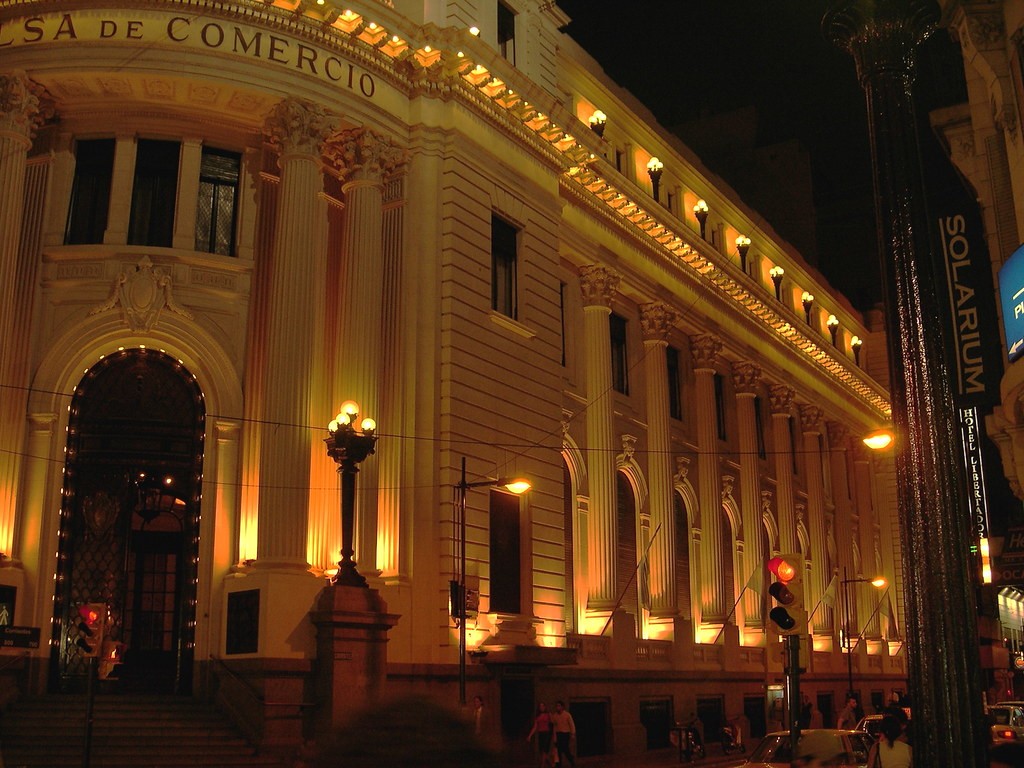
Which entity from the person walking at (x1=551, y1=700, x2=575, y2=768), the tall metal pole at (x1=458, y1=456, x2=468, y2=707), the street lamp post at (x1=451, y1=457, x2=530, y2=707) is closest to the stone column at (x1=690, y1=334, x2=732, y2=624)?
the person walking at (x1=551, y1=700, x2=575, y2=768)

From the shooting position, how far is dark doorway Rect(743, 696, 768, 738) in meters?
40.9

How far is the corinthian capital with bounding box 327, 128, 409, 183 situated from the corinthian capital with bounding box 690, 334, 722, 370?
19856mm

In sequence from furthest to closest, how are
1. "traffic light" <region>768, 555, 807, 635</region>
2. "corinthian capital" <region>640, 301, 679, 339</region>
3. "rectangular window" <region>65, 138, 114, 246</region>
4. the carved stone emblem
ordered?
"corinthian capital" <region>640, 301, 679, 339</region> → "rectangular window" <region>65, 138, 114, 246</region> → the carved stone emblem → "traffic light" <region>768, 555, 807, 635</region>

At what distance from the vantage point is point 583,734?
30.5 m

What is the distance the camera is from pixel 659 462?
38500 mm

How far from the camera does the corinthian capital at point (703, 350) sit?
43.5 meters

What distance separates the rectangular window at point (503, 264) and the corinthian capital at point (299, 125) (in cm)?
552

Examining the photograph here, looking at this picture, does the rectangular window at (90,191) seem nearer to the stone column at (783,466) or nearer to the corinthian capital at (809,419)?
the stone column at (783,466)

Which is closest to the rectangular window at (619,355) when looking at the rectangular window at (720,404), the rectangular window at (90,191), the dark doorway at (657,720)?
the rectangular window at (720,404)

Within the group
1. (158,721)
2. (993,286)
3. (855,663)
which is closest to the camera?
(158,721)

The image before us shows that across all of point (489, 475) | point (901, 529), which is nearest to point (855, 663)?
point (489, 475)

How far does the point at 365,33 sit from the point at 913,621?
910 inches

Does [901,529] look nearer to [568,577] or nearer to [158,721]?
[158,721]

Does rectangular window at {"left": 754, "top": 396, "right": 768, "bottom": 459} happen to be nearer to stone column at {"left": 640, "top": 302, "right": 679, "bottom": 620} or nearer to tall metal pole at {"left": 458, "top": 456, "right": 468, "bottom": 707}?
stone column at {"left": 640, "top": 302, "right": 679, "bottom": 620}
